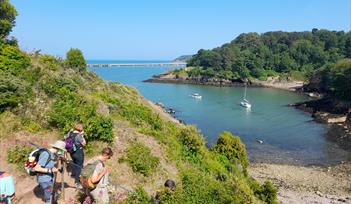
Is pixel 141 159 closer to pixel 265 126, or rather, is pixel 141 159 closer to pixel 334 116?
pixel 265 126

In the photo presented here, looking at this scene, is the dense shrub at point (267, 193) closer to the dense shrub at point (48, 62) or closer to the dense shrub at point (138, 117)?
the dense shrub at point (138, 117)

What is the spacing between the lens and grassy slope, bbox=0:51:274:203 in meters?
13.3

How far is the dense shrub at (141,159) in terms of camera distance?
47.2 feet

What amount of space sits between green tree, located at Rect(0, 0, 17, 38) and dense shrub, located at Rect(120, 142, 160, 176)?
12342 millimetres

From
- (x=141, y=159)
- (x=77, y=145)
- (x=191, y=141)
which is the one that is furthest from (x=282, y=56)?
(x=77, y=145)

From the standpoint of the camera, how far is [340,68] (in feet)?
251

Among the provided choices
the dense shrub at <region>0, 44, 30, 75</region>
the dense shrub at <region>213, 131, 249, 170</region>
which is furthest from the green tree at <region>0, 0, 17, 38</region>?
the dense shrub at <region>213, 131, 249, 170</region>

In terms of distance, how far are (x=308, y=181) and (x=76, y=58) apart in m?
24.7

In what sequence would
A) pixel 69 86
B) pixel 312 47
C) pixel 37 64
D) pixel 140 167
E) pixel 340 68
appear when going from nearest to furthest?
1. pixel 140 167
2. pixel 69 86
3. pixel 37 64
4. pixel 340 68
5. pixel 312 47

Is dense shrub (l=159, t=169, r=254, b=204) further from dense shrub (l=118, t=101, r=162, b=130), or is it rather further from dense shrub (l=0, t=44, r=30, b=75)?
dense shrub (l=0, t=44, r=30, b=75)

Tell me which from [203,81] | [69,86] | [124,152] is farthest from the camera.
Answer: [203,81]

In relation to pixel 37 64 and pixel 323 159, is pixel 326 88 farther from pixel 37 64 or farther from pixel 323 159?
pixel 37 64

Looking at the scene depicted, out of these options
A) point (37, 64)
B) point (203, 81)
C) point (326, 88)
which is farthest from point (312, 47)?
point (37, 64)

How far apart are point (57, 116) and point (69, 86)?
4.17 metres
